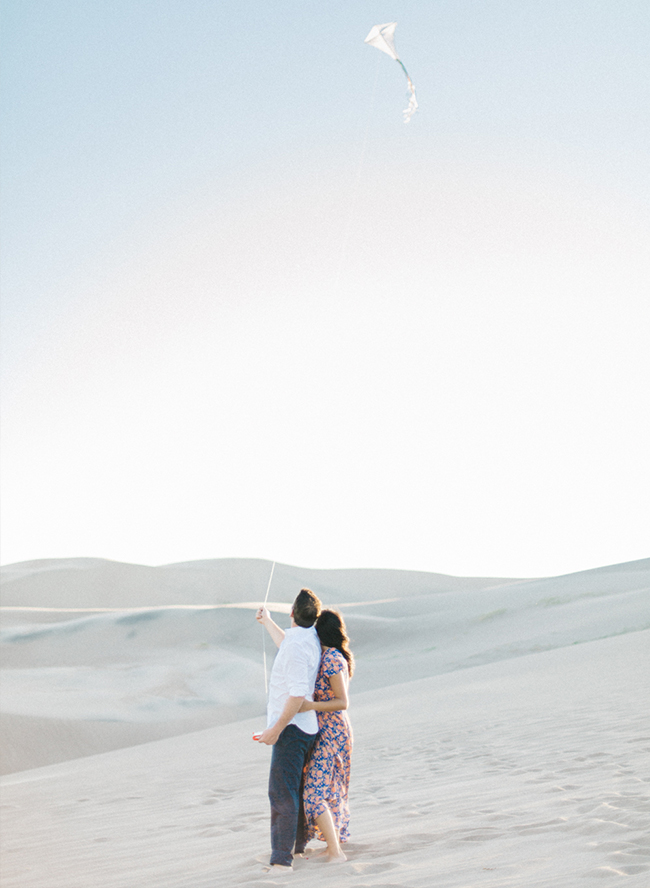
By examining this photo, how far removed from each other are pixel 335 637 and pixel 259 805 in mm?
2820

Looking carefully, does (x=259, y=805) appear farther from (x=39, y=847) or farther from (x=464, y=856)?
(x=464, y=856)

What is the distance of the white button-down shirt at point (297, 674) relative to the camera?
4055 millimetres

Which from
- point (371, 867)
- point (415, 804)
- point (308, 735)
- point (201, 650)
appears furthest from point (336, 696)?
point (201, 650)

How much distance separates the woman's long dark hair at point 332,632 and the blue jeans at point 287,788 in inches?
17.6

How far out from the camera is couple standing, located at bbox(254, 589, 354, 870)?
402cm

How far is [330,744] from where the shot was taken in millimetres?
4258

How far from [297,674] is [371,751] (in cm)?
527

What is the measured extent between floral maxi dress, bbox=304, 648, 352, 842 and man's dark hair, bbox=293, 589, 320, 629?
0.20 meters

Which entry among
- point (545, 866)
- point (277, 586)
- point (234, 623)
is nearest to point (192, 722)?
point (234, 623)

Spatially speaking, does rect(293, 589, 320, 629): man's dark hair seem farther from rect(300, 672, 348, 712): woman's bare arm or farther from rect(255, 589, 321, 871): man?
rect(300, 672, 348, 712): woman's bare arm

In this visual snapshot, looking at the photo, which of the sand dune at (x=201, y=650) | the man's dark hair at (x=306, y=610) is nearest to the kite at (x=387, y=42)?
the man's dark hair at (x=306, y=610)

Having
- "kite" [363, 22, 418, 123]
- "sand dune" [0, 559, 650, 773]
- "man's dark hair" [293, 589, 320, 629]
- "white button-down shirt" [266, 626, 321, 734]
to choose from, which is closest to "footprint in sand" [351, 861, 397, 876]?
"white button-down shirt" [266, 626, 321, 734]

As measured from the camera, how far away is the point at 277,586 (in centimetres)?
4744

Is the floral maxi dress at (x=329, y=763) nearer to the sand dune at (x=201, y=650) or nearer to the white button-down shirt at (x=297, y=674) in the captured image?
the white button-down shirt at (x=297, y=674)
